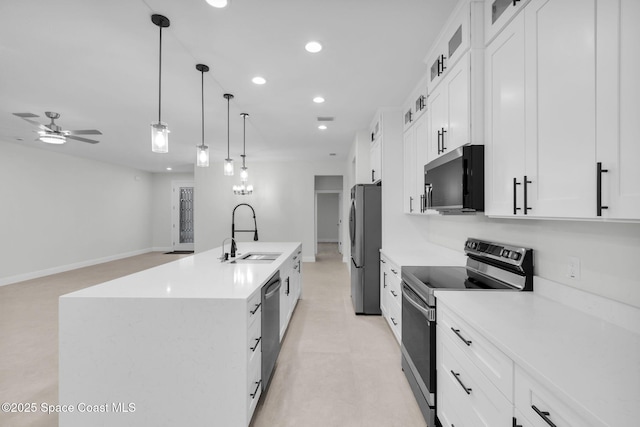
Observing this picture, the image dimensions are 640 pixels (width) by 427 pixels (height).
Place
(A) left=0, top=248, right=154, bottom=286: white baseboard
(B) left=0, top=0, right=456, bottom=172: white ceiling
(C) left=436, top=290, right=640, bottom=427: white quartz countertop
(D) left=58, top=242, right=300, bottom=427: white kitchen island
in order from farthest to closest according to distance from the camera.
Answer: (A) left=0, top=248, right=154, bottom=286: white baseboard, (B) left=0, top=0, right=456, bottom=172: white ceiling, (D) left=58, top=242, right=300, bottom=427: white kitchen island, (C) left=436, top=290, right=640, bottom=427: white quartz countertop

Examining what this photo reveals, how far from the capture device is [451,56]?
2.01m

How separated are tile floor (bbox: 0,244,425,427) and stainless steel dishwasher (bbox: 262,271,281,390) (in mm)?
195

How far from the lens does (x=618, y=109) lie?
37.0 inches

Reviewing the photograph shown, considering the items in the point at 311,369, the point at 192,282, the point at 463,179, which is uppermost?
the point at 463,179

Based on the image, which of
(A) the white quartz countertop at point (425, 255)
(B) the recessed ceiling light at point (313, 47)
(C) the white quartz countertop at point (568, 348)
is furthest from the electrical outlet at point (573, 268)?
(B) the recessed ceiling light at point (313, 47)

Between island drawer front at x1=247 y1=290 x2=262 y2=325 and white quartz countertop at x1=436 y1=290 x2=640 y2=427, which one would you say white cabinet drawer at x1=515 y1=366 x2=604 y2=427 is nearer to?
white quartz countertop at x1=436 y1=290 x2=640 y2=427

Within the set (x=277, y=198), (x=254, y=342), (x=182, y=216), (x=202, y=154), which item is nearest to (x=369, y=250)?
(x=254, y=342)

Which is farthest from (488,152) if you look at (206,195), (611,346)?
(206,195)

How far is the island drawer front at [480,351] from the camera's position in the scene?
3.51 ft

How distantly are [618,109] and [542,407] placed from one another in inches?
39.6

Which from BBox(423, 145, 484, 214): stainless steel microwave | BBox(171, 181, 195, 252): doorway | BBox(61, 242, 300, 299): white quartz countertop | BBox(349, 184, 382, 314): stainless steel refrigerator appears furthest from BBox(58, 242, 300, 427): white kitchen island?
BBox(171, 181, 195, 252): doorway

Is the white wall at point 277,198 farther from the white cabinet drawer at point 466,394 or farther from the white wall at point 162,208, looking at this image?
the white cabinet drawer at point 466,394

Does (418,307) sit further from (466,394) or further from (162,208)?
(162,208)

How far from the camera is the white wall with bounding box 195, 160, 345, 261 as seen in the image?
7.86 metres
